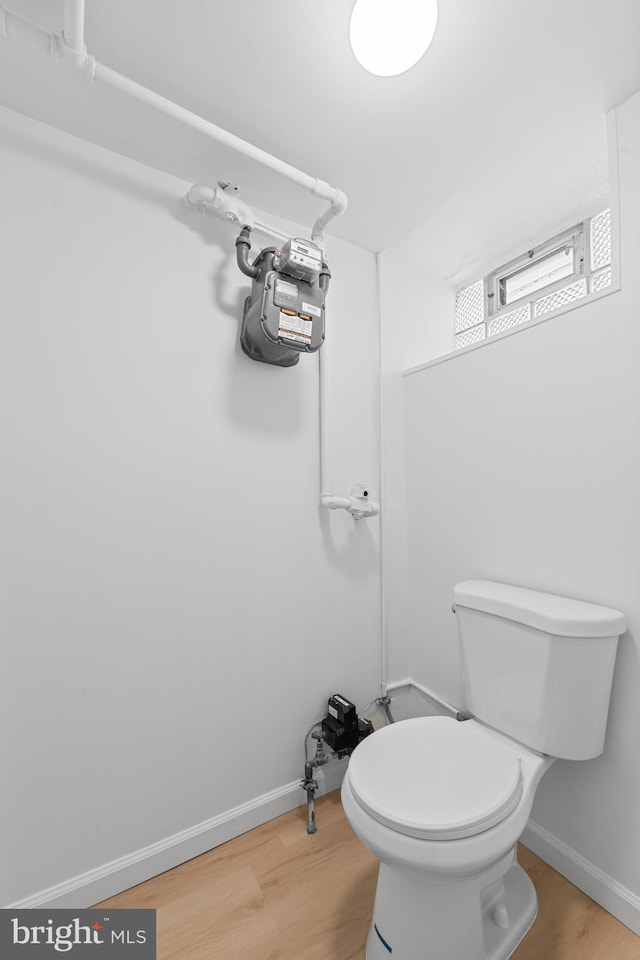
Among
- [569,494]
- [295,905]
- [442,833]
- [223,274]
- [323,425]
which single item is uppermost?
[223,274]

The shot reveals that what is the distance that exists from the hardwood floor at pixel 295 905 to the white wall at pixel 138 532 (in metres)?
0.13

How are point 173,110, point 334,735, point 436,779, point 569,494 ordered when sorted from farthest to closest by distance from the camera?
point 334,735, point 569,494, point 173,110, point 436,779

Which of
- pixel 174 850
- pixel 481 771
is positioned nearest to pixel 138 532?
pixel 174 850

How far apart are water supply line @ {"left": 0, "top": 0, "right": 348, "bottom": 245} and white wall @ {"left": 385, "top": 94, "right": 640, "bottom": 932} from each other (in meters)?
0.79

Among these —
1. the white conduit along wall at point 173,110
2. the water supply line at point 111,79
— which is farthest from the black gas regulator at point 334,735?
the water supply line at point 111,79

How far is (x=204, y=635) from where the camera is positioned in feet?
4.46

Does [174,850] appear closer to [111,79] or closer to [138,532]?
[138,532]

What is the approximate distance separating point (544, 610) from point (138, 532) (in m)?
1.16

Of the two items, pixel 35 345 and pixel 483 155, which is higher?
pixel 483 155

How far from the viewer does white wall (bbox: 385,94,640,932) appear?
111 centimetres

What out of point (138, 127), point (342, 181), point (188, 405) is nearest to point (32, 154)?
point (138, 127)

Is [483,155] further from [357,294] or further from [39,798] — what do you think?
[39,798]

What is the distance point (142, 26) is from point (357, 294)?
1012mm

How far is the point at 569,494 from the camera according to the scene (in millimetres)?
1239
